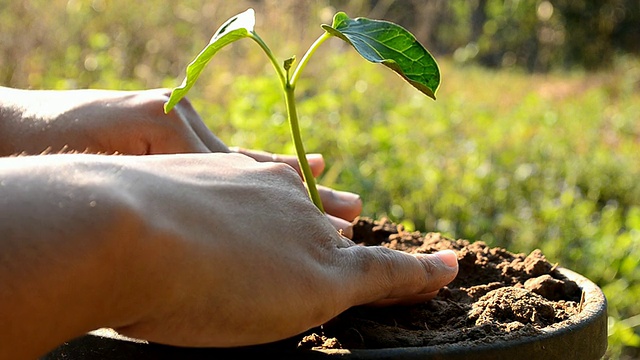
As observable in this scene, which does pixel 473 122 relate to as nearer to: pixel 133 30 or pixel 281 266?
pixel 133 30

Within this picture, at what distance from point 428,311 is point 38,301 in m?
0.48

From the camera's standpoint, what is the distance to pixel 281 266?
2.42 ft

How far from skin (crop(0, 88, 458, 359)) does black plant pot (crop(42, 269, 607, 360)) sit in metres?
0.05

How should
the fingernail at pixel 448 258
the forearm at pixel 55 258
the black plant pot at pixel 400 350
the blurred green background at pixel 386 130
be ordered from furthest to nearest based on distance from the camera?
the blurred green background at pixel 386 130 → the fingernail at pixel 448 258 → the black plant pot at pixel 400 350 → the forearm at pixel 55 258

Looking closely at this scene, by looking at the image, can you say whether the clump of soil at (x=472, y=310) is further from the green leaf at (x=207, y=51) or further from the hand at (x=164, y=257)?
the green leaf at (x=207, y=51)

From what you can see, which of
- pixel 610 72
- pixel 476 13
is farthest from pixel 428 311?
pixel 476 13

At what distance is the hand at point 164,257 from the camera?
0.64 m

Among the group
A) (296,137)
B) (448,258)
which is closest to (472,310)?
(448,258)

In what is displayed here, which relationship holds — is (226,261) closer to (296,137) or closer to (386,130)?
(296,137)

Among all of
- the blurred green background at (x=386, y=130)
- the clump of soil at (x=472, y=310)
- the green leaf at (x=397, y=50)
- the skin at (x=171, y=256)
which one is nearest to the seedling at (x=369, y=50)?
the green leaf at (x=397, y=50)

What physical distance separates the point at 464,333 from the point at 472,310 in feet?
0.33

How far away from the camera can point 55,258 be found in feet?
2.10

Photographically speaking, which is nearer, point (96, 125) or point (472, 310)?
point (472, 310)

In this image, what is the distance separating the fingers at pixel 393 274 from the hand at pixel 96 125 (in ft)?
0.87
